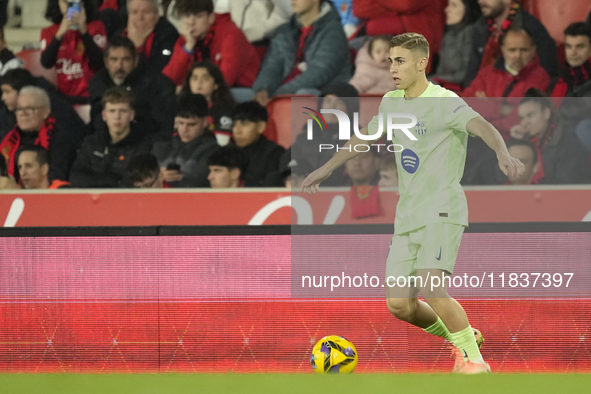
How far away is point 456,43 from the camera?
5.45 m

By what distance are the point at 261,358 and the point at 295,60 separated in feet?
8.48

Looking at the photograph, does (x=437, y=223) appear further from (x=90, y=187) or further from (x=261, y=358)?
(x=90, y=187)

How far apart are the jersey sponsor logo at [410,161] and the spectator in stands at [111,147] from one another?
8.61 ft

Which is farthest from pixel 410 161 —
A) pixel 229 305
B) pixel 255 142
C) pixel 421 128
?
pixel 255 142

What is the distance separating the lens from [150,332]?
4.12m

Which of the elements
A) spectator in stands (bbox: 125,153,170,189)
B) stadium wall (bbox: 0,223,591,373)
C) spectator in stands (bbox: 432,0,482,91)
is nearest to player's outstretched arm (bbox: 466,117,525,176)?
stadium wall (bbox: 0,223,591,373)

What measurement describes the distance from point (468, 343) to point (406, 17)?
3.01 meters

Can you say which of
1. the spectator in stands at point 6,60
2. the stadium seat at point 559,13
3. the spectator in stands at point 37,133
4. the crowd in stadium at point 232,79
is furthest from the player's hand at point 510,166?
the spectator in stands at point 6,60

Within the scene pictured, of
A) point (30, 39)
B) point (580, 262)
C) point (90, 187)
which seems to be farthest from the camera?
point (30, 39)

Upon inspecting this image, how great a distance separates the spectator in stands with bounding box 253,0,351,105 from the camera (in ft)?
18.0

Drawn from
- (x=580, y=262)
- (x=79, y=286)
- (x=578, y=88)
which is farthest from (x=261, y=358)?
(x=578, y=88)

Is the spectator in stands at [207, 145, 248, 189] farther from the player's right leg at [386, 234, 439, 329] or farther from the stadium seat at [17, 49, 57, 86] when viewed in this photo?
the player's right leg at [386, 234, 439, 329]

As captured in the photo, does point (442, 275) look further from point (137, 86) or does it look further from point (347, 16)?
point (137, 86)

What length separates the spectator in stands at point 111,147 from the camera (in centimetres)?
545
